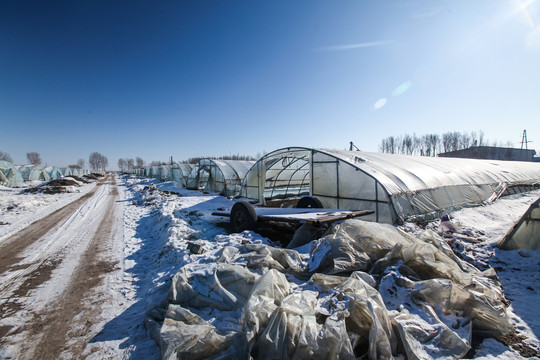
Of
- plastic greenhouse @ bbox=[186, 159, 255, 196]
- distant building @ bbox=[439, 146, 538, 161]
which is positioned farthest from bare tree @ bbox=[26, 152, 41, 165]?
distant building @ bbox=[439, 146, 538, 161]

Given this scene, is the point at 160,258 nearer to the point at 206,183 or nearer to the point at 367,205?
the point at 367,205

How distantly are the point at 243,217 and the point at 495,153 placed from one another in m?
58.3

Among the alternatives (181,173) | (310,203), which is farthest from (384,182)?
(181,173)

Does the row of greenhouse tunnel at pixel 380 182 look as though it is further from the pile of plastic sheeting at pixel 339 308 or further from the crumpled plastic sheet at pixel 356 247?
the pile of plastic sheeting at pixel 339 308

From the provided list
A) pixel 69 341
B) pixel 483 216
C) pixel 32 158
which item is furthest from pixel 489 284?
pixel 32 158

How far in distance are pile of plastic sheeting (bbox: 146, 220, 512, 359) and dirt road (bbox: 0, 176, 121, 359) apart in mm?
1360

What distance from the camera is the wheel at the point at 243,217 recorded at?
7434mm

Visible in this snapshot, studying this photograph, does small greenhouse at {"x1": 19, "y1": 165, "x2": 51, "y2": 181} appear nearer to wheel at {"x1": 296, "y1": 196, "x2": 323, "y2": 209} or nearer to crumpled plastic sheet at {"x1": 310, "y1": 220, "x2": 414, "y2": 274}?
wheel at {"x1": 296, "y1": 196, "x2": 323, "y2": 209}

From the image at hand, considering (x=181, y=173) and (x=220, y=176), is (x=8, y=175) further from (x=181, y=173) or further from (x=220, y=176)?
(x=220, y=176)

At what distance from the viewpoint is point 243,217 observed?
7.78 metres

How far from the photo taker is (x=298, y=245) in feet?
20.3

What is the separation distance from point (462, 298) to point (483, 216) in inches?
360

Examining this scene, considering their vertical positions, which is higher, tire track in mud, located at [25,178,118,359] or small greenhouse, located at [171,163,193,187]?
small greenhouse, located at [171,163,193,187]

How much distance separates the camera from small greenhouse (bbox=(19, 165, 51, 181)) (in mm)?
38812
